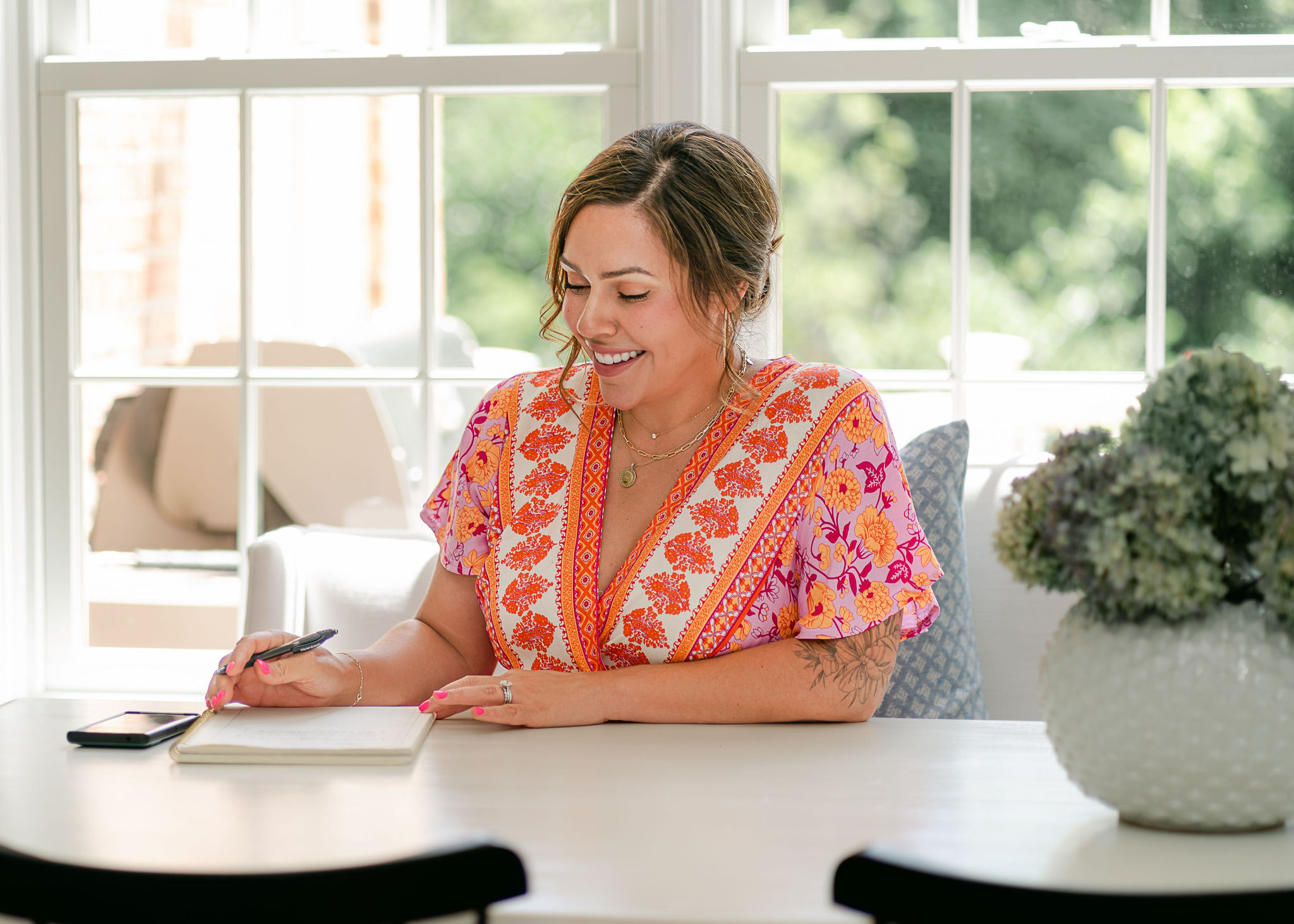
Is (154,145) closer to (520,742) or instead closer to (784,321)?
(784,321)

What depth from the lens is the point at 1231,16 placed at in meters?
2.35

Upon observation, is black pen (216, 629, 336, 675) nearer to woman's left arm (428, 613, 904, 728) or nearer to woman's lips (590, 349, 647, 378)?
woman's left arm (428, 613, 904, 728)

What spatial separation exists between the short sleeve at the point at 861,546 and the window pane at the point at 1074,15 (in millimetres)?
1181

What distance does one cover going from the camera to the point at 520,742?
126 centimetres

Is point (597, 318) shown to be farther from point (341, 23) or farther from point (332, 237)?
point (341, 23)

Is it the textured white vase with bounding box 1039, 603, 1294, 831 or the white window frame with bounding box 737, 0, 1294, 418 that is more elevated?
the white window frame with bounding box 737, 0, 1294, 418

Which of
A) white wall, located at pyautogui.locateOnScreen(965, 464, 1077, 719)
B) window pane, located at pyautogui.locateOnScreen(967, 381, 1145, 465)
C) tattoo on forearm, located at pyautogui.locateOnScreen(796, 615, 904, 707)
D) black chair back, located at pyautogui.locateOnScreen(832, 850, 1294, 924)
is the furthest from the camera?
window pane, located at pyautogui.locateOnScreen(967, 381, 1145, 465)

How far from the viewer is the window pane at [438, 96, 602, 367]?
2.49m

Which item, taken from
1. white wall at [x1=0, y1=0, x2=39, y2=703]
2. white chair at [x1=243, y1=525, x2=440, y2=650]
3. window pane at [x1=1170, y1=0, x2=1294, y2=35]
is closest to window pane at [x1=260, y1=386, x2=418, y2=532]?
white chair at [x1=243, y1=525, x2=440, y2=650]

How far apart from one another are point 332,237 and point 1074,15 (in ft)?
5.06

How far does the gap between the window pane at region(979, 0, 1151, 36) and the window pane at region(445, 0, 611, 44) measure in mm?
752

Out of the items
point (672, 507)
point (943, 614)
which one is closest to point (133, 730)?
point (672, 507)

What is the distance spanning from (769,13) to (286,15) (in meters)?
0.99

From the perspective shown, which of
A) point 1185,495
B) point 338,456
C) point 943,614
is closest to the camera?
point 1185,495
